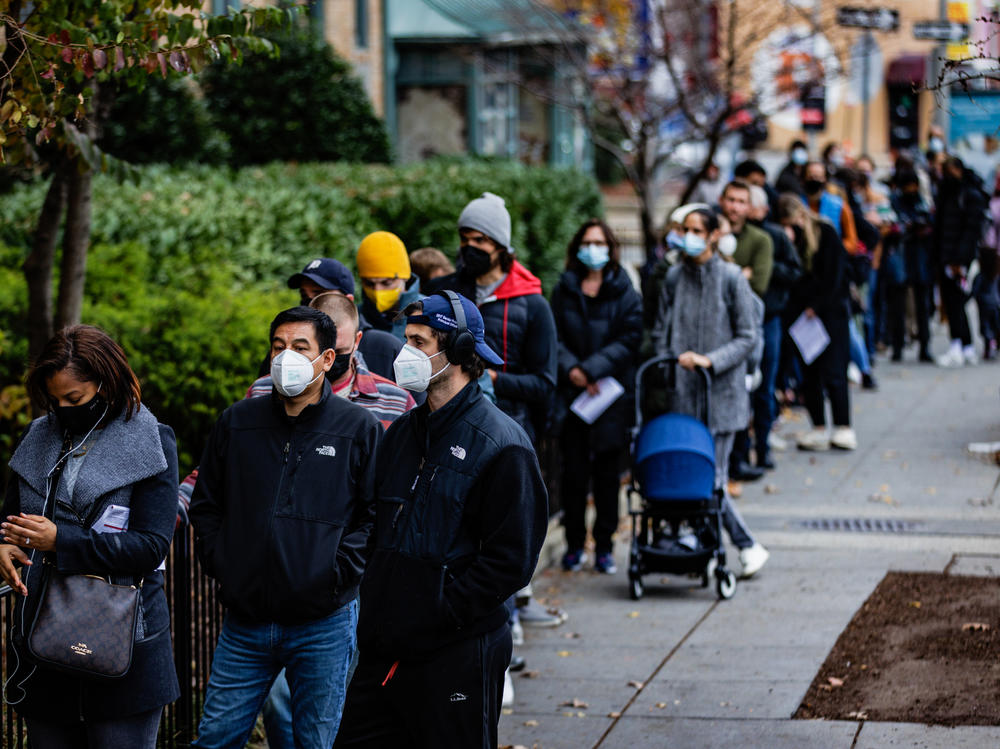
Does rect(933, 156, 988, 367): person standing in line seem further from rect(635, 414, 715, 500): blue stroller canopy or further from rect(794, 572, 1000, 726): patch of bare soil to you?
rect(635, 414, 715, 500): blue stroller canopy

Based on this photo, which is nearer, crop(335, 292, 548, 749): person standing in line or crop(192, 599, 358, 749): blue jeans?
crop(335, 292, 548, 749): person standing in line

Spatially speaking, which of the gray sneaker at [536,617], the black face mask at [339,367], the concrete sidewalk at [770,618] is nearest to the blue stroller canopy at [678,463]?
the concrete sidewalk at [770,618]

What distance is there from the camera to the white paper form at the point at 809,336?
11.2 metres

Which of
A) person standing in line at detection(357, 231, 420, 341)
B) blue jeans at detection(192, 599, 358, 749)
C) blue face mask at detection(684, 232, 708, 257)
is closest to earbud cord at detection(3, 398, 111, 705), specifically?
blue jeans at detection(192, 599, 358, 749)

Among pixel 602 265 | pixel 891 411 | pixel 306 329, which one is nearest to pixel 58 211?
pixel 602 265

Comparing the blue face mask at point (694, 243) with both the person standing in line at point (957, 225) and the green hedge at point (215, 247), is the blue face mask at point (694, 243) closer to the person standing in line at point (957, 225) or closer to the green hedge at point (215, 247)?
the green hedge at point (215, 247)

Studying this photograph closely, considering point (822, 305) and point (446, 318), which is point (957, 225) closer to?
point (822, 305)

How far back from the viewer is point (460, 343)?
422 cm

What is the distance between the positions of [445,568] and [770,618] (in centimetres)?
390

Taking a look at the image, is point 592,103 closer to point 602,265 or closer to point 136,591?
point 602,265

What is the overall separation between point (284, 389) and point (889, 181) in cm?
1311

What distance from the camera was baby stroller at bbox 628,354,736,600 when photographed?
7746mm

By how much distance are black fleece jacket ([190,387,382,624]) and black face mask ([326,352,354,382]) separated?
463mm

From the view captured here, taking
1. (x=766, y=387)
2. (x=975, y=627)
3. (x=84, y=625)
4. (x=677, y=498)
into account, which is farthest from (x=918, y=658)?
(x=766, y=387)
